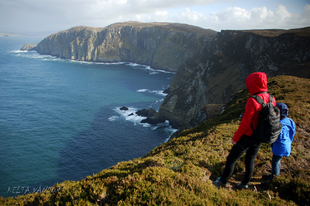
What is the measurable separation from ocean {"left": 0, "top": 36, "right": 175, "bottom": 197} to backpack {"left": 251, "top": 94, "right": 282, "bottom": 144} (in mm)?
40046

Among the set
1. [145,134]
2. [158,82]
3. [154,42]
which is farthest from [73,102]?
[154,42]

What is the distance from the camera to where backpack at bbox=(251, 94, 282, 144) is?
5379mm

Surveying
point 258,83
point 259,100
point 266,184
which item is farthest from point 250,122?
point 266,184

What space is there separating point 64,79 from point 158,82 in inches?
2510

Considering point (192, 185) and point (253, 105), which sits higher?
point (253, 105)

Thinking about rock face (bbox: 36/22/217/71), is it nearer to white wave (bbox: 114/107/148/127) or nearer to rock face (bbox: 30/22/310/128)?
rock face (bbox: 30/22/310/128)

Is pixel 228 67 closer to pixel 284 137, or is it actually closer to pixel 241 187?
pixel 284 137

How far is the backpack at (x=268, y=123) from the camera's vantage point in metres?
5.38

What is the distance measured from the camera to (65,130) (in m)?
57.3

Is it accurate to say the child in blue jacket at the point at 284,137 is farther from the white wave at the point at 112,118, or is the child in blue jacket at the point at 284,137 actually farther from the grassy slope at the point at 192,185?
the white wave at the point at 112,118

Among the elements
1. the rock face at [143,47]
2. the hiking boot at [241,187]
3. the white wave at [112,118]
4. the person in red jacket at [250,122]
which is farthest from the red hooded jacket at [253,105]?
the rock face at [143,47]

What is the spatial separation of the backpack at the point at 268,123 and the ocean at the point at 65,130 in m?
40.0

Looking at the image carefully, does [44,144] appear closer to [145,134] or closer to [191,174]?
[145,134]

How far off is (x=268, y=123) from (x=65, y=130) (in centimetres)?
6217
